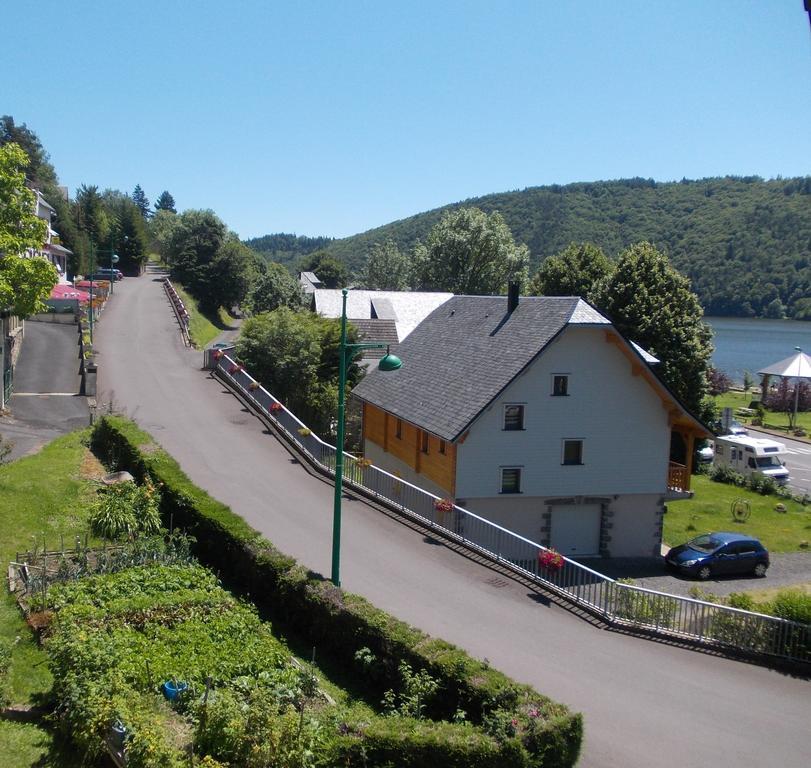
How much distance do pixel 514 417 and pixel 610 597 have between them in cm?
1068

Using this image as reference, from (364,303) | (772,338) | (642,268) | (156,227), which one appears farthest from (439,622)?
(772,338)

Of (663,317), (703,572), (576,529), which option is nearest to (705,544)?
(703,572)

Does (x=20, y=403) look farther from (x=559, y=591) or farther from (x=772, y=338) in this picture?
(x=772, y=338)

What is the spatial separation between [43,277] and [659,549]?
960 inches

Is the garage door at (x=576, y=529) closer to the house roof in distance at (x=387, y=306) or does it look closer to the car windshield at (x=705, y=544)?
the car windshield at (x=705, y=544)

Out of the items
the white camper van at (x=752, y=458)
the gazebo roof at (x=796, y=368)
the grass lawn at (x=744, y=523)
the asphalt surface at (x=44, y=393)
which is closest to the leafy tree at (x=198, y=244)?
the asphalt surface at (x=44, y=393)

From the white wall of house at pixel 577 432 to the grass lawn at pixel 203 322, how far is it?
3453 cm

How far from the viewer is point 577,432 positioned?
Answer: 28094mm

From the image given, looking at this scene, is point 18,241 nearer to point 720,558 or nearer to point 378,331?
point 720,558


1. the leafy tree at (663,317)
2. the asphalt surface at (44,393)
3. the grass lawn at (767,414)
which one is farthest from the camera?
the grass lawn at (767,414)

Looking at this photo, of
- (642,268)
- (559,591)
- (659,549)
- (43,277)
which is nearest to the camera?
(559,591)

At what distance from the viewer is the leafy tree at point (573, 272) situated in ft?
176

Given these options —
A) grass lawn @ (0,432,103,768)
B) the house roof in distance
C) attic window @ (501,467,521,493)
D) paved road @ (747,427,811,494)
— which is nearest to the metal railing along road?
attic window @ (501,467,521,493)

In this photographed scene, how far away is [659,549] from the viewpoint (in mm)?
29891
